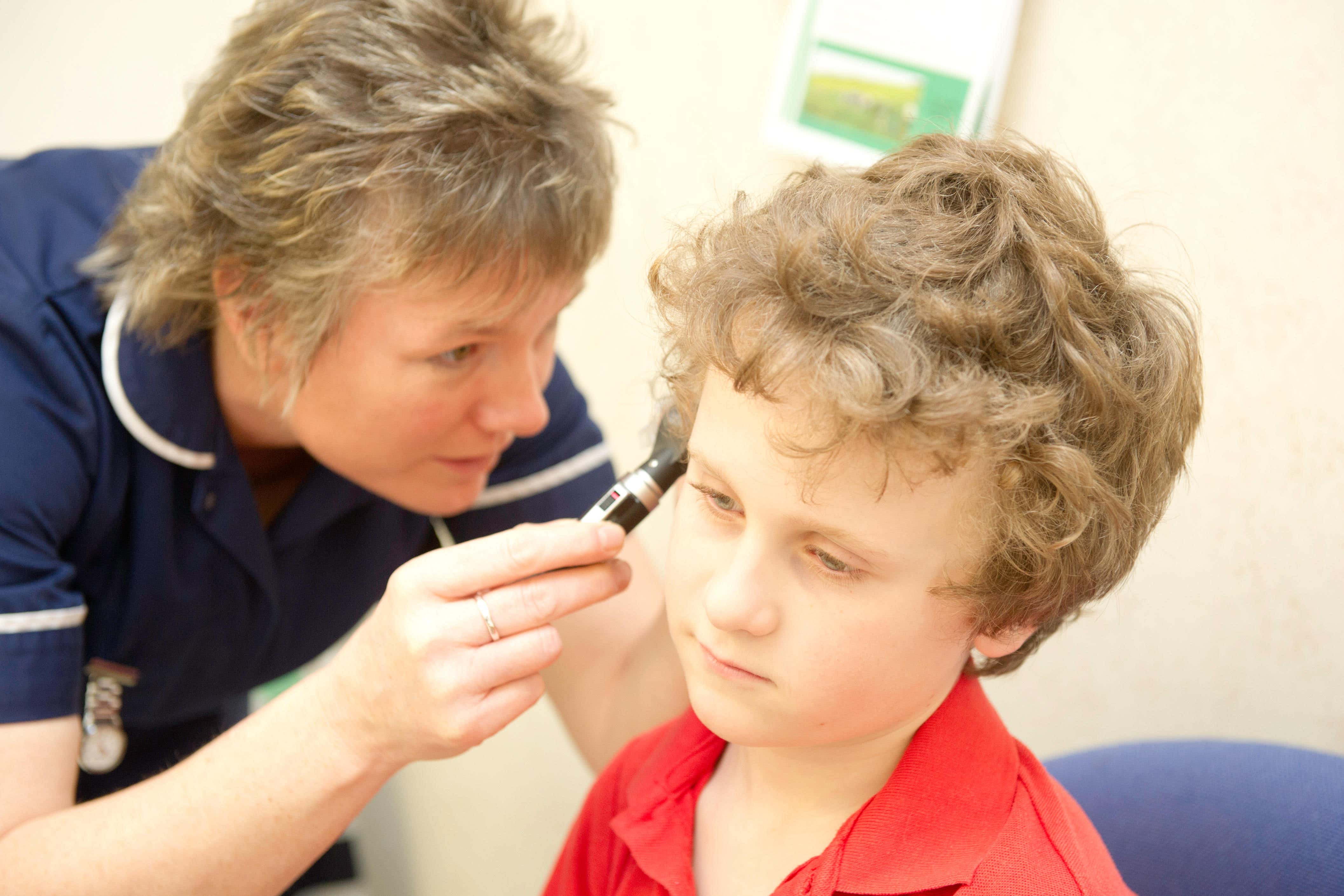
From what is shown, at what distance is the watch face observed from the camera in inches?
39.2

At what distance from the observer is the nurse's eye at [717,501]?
2.10ft

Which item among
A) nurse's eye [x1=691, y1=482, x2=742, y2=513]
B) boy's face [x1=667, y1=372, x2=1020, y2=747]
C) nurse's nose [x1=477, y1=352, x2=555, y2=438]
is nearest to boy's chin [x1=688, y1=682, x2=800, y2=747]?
boy's face [x1=667, y1=372, x2=1020, y2=747]

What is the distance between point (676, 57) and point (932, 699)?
1.02 meters

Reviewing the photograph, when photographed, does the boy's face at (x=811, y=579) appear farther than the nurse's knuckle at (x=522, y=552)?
No

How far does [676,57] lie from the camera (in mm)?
1414

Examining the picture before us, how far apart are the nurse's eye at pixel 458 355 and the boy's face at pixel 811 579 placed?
0.33 meters

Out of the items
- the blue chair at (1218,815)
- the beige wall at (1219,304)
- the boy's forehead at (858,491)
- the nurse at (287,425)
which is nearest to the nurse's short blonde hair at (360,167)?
the nurse at (287,425)

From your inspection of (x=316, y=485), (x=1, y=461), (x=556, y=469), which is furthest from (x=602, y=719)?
(x=1, y=461)

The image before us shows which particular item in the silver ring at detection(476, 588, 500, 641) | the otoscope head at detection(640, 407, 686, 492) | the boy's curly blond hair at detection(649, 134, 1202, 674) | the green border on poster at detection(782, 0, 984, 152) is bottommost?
the silver ring at detection(476, 588, 500, 641)

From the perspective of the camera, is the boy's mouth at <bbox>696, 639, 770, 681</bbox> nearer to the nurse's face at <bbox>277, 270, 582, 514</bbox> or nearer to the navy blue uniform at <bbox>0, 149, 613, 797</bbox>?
the nurse's face at <bbox>277, 270, 582, 514</bbox>

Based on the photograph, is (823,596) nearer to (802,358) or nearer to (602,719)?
(802,358)

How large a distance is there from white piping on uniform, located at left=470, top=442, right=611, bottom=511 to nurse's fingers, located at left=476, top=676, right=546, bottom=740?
40 cm

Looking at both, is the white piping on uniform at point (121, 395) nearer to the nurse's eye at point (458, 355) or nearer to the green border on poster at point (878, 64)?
the nurse's eye at point (458, 355)

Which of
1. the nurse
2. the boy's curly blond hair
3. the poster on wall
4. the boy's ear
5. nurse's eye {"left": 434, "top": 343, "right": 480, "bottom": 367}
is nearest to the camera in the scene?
the boy's curly blond hair
